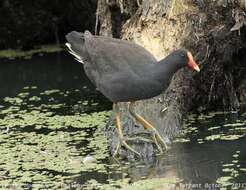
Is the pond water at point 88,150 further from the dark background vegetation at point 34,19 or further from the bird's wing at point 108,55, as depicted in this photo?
the dark background vegetation at point 34,19

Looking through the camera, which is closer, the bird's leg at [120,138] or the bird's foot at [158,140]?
the bird's leg at [120,138]

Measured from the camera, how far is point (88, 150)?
606cm

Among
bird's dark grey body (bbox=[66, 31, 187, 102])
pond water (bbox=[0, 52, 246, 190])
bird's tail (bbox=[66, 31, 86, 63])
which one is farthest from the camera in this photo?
bird's tail (bbox=[66, 31, 86, 63])

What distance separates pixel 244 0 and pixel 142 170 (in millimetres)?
2150

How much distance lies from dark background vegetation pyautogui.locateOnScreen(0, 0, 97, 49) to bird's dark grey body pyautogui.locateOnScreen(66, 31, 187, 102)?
16.4ft

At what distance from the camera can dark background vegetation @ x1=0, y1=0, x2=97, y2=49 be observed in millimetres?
10977

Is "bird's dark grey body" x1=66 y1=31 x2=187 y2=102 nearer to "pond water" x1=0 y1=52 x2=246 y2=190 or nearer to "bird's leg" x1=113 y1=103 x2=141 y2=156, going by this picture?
"bird's leg" x1=113 y1=103 x2=141 y2=156

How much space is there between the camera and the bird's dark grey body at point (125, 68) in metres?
5.50

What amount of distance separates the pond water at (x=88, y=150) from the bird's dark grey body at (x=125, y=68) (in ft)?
1.98

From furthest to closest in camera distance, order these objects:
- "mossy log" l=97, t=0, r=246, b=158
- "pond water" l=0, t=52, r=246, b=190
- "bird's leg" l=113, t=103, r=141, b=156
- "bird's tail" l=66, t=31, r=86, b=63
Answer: "mossy log" l=97, t=0, r=246, b=158
"bird's tail" l=66, t=31, r=86, b=63
"bird's leg" l=113, t=103, r=141, b=156
"pond water" l=0, t=52, r=246, b=190

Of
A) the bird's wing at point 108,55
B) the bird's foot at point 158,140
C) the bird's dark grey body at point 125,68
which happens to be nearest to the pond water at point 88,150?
the bird's foot at point 158,140

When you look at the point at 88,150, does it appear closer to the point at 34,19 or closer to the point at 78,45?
the point at 78,45

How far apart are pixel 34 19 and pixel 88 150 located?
541 cm

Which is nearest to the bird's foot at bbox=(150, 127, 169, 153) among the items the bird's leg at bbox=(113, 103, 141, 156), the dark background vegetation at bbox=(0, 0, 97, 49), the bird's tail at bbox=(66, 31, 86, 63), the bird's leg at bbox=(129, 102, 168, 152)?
the bird's leg at bbox=(129, 102, 168, 152)
